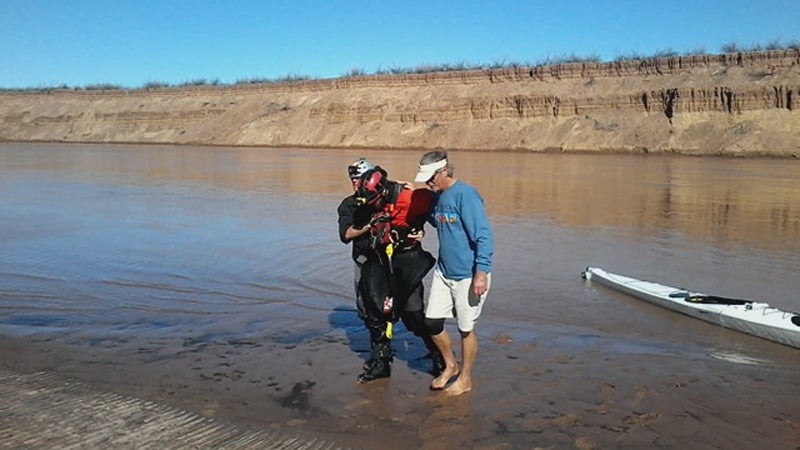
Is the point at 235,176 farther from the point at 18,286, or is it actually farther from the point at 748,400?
the point at 748,400

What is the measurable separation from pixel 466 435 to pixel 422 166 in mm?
1971

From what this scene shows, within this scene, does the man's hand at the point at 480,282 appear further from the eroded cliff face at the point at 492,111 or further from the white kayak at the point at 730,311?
the eroded cliff face at the point at 492,111

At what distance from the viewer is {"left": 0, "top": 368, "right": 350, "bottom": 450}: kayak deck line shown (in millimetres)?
4418

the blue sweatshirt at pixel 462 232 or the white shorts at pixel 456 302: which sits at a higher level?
the blue sweatshirt at pixel 462 232

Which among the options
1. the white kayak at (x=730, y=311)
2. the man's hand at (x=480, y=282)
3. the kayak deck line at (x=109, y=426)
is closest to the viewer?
the kayak deck line at (x=109, y=426)

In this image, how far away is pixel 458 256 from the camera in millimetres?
5309

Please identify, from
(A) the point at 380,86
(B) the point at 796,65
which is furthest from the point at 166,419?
(A) the point at 380,86

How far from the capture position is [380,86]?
256ft

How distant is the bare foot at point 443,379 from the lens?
18.1 feet

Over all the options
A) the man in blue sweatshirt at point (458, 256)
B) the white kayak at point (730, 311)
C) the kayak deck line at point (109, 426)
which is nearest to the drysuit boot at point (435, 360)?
the man in blue sweatshirt at point (458, 256)

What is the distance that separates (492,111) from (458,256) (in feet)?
202

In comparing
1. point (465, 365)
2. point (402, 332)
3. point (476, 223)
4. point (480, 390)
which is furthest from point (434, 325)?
point (402, 332)

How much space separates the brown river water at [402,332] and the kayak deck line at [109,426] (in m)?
0.22

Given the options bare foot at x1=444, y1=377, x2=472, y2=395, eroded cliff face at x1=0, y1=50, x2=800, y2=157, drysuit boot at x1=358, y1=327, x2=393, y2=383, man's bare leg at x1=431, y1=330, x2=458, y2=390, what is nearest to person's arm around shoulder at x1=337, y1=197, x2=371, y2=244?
drysuit boot at x1=358, y1=327, x2=393, y2=383
